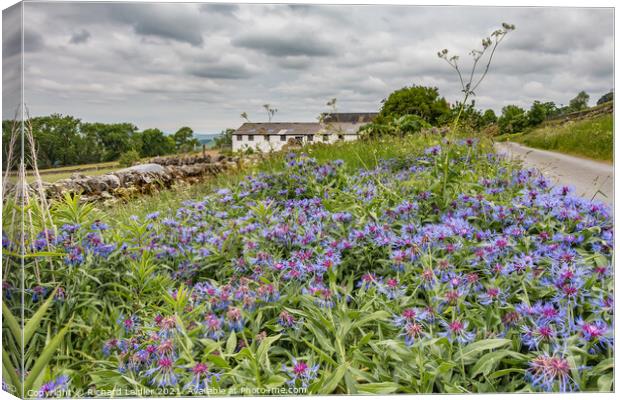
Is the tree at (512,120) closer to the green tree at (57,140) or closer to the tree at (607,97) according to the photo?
the tree at (607,97)

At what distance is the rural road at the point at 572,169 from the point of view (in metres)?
2.61

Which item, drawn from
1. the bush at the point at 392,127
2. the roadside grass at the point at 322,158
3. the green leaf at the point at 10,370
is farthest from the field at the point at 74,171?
the bush at the point at 392,127

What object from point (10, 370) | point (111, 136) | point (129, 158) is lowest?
point (10, 370)

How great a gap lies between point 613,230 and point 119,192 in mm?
2525

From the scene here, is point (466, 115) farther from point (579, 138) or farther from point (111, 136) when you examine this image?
point (111, 136)

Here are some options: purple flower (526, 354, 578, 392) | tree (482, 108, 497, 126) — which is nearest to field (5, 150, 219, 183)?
tree (482, 108, 497, 126)

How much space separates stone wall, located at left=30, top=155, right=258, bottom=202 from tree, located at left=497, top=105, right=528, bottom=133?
1.51m

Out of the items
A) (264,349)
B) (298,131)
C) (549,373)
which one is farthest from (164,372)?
(298,131)

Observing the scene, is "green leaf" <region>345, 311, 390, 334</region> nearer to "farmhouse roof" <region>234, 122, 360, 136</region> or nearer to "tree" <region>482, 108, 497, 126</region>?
"farmhouse roof" <region>234, 122, 360, 136</region>

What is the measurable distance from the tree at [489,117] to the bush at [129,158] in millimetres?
1866

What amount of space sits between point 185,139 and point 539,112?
1820mm

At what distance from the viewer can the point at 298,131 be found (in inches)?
121

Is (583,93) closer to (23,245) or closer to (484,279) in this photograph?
(484,279)

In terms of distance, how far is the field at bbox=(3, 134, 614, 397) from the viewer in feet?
6.23
